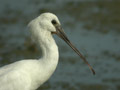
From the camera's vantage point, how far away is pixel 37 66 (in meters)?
8.88

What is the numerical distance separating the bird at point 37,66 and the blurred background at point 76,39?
11.7ft

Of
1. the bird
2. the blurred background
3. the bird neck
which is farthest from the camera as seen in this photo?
the blurred background

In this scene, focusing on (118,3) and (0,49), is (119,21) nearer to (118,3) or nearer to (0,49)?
(118,3)

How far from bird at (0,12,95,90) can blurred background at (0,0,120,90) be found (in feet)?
11.7

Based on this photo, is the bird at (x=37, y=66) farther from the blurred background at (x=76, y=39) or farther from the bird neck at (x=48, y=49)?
the blurred background at (x=76, y=39)

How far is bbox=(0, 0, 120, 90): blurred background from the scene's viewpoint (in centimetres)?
1287

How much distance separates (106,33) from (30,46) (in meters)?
2.40

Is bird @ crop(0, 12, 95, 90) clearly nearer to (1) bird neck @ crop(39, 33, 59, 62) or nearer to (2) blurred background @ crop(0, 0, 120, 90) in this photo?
(1) bird neck @ crop(39, 33, 59, 62)

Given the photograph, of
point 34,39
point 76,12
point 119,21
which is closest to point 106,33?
point 119,21

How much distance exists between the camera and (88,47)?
14617 mm

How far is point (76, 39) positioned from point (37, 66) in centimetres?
637

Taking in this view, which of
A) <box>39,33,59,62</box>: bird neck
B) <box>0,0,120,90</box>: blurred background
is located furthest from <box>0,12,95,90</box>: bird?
<box>0,0,120,90</box>: blurred background

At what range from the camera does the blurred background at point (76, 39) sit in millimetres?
12867

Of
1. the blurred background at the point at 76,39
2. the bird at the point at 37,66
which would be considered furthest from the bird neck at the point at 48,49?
the blurred background at the point at 76,39
